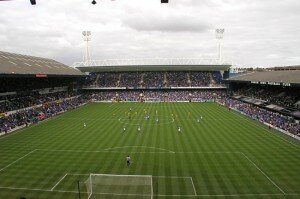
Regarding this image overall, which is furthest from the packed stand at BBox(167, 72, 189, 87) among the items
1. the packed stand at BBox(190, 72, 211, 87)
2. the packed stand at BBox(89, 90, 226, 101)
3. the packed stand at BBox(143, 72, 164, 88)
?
the packed stand at BBox(89, 90, 226, 101)

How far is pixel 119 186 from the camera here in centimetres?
1966

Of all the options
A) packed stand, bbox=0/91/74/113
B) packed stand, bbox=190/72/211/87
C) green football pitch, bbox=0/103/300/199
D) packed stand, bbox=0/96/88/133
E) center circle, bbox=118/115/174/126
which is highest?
packed stand, bbox=190/72/211/87

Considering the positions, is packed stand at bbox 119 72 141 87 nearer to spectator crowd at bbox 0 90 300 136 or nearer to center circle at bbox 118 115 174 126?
spectator crowd at bbox 0 90 300 136

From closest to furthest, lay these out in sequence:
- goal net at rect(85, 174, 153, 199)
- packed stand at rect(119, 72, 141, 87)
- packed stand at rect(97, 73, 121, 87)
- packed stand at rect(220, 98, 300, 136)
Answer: goal net at rect(85, 174, 153, 199) < packed stand at rect(220, 98, 300, 136) < packed stand at rect(119, 72, 141, 87) < packed stand at rect(97, 73, 121, 87)

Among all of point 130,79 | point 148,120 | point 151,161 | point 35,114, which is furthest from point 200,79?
point 151,161

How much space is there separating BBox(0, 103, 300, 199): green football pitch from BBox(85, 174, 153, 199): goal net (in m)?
0.07

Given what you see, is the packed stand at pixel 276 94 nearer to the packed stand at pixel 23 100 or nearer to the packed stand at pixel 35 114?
the packed stand at pixel 35 114

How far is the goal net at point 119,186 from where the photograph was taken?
18969 mm

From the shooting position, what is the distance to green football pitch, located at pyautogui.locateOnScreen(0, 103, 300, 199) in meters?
19.9

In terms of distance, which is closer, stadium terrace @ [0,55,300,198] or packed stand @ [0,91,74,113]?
stadium terrace @ [0,55,300,198]

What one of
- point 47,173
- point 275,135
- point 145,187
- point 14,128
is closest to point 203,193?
point 145,187

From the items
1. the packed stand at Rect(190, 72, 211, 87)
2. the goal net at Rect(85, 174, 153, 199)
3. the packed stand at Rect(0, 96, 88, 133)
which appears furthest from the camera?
the packed stand at Rect(190, 72, 211, 87)

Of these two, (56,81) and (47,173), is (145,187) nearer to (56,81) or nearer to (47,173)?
(47,173)

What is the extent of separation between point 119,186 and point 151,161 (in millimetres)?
7109
